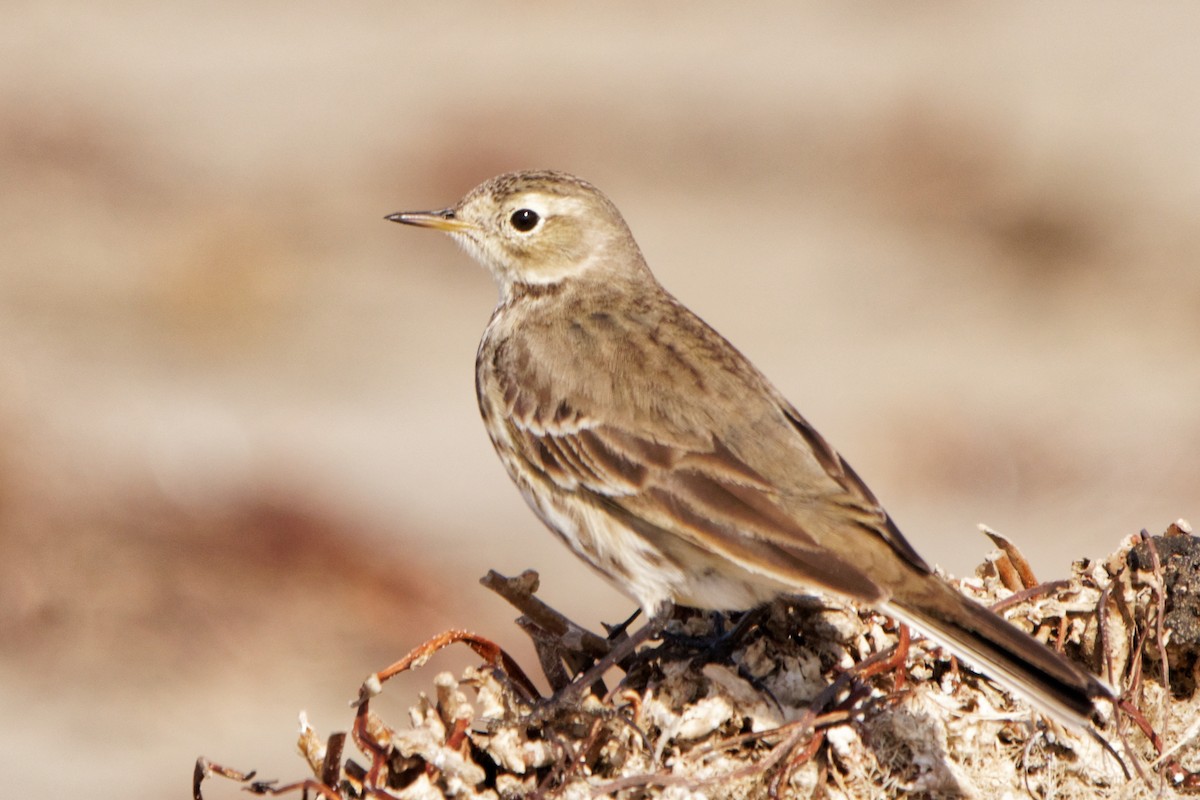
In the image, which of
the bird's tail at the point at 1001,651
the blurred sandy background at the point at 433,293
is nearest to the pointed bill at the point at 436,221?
the bird's tail at the point at 1001,651

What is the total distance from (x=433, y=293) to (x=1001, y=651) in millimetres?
11008

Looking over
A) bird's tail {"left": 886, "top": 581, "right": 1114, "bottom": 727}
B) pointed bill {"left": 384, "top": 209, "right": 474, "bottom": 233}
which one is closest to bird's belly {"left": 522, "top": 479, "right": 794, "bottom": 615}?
bird's tail {"left": 886, "top": 581, "right": 1114, "bottom": 727}

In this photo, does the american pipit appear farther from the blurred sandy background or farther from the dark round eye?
the blurred sandy background

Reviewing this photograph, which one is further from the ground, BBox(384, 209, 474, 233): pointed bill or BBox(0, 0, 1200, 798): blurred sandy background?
BBox(0, 0, 1200, 798): blurred sandy background

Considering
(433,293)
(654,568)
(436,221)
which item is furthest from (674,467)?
(433,293)

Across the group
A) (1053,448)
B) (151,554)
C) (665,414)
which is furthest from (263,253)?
(665,414)

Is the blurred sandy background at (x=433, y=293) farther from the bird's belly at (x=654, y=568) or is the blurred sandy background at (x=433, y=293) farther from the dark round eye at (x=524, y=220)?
the bird's belly at (x=654, y=568)

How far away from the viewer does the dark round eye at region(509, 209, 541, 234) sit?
6410 mm

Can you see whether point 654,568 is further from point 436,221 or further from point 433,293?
point 433,293

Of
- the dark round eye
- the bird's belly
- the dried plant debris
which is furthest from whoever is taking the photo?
the dark round eye

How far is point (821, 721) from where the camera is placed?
414cm

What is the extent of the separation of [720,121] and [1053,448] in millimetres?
5647

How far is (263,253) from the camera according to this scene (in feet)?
51.4

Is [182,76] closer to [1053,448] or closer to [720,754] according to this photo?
[1053,448]
